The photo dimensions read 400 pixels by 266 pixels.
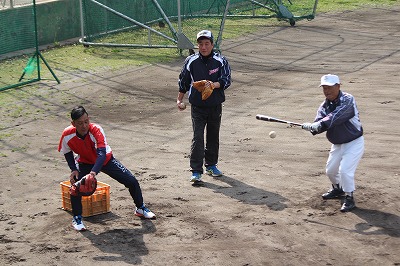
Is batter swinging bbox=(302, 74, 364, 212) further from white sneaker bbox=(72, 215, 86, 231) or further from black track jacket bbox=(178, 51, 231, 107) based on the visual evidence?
white sneaker bbox=(72, 215, 86, 231)

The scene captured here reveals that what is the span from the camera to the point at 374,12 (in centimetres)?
2683

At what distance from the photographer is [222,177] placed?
11.1 metres

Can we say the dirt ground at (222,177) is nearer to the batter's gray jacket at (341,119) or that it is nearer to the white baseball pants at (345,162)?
the white baseball pants at (345,162)

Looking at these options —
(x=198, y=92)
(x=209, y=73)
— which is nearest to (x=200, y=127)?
Result: (x=198, y=92)

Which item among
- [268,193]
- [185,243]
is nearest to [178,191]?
[268,193]

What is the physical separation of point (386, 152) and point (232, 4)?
15.1 m

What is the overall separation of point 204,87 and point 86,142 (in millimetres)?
2067

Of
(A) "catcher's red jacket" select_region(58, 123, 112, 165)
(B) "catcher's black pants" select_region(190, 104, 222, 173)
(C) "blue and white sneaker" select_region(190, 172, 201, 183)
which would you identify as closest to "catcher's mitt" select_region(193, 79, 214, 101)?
(B) "catcher's black pants" select_region(190, 104, 222, 173)

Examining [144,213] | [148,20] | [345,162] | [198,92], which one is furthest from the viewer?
[148,20]

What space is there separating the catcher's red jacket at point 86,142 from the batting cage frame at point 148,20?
389 inches

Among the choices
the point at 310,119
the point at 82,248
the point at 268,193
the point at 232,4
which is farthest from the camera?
the point at 232,4

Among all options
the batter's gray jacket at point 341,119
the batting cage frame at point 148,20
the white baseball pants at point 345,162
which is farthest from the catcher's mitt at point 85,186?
the batting cage frame at point 148,20

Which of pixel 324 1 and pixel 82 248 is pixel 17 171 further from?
pixel 324 1

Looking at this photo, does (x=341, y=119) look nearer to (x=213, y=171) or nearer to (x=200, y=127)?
(x=200, y=127)
